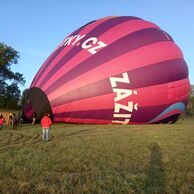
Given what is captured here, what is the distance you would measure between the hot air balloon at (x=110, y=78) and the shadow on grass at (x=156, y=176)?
305 inches

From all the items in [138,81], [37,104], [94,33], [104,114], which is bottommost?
[104,114]

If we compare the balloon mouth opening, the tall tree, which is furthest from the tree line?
the balloon mouth opening

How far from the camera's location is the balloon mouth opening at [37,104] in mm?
15828

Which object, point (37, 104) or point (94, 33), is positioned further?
point (94, 33)

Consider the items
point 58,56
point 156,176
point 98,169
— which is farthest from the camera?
point 58,56

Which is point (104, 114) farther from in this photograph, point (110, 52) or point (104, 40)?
point (104, 40)

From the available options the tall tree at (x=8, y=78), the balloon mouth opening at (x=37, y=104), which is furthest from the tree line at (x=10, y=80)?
the balloon mouth opening at (x=37, y=104)

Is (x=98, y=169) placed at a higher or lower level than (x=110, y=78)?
lower

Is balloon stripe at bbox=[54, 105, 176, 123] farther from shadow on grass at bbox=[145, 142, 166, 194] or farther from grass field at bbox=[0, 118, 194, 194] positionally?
shadow on grass at bbox=[145, 142, 166, 194]

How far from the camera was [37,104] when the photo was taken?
52.9 ft

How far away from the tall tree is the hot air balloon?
91.4 ft

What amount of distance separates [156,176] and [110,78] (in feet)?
33.0

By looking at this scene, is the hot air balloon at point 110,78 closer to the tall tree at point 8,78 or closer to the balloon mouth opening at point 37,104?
the balloon mouth opening at point 37,104

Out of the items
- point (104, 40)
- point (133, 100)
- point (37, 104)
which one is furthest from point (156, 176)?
point (104, 40)
